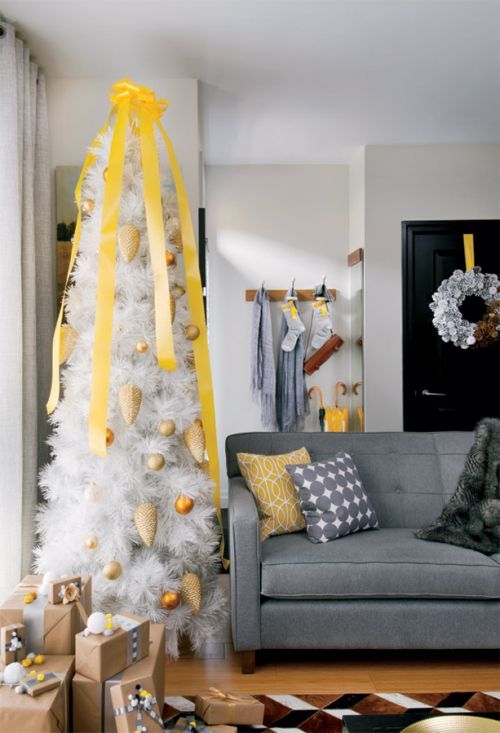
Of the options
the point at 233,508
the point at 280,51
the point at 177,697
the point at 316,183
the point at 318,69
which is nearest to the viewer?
the point at 177,697

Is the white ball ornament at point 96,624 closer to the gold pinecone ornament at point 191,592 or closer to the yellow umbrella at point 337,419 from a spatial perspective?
the gold pinecone ornament at point 191,592

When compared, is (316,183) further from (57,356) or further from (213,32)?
(57,356)

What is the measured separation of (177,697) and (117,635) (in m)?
0.60

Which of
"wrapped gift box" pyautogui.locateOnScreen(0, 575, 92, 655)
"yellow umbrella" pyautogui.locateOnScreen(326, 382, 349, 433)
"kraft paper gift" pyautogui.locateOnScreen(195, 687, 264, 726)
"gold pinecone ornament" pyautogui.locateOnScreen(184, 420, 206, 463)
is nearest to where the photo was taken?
"wrapped gift box" pyautogui.locateOnScreen(0, 575, 92, 655)

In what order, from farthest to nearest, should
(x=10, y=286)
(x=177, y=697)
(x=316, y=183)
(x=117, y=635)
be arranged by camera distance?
(x=316, y=183) → (x=10, y=286) → (x=177, y=697) → (x=117, y=635)

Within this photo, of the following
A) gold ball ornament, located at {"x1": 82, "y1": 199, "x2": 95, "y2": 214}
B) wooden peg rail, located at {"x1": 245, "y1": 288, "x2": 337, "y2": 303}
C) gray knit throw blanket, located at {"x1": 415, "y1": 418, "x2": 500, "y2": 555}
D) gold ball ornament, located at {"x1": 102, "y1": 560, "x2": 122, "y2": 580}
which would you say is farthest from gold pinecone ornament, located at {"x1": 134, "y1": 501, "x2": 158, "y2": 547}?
wooden peg rail, located at {"x1": 245, "y1": 288, "x2": 337, "y2": 303}

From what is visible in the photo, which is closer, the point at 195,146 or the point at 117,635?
the point at 117,635

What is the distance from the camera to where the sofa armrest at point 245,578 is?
249 cm

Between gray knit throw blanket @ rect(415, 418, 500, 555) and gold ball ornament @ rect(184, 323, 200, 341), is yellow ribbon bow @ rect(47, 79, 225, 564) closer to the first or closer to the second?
gold ball ornament @ rect(184, 323, 200, 341)

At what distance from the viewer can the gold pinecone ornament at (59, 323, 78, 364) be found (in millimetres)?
2678

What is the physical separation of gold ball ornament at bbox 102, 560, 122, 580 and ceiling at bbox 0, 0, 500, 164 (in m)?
2.23

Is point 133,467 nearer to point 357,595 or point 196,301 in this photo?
point 196,301

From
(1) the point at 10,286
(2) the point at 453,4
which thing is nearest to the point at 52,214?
(1) the point at 10,286

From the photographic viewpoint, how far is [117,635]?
1.90 meters
